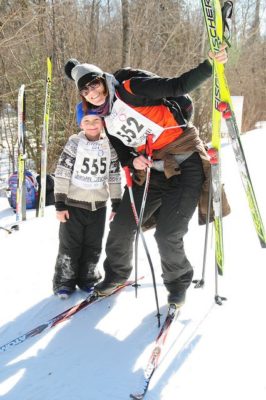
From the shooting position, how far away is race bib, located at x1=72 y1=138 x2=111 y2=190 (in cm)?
273

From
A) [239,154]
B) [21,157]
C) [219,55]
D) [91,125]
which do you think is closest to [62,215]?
[91,125]

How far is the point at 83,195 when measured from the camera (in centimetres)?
277

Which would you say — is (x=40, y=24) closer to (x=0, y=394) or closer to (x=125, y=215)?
(x=125, y=215)

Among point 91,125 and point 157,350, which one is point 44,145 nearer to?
point 91,125

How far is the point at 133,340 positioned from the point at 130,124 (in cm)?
129

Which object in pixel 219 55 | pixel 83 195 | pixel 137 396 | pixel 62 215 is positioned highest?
pixel 219 55

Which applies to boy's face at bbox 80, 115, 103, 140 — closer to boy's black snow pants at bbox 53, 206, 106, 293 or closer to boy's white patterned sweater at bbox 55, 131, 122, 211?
boy's white patterned sweater at bbox 55, 131, 122, 211

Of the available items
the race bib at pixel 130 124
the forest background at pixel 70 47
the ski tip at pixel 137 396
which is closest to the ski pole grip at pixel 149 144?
the race bib at pixel 130 124

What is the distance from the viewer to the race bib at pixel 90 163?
8.96ft

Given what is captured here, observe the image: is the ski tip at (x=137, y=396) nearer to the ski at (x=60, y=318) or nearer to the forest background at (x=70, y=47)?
the ski at (x=60, y=318)

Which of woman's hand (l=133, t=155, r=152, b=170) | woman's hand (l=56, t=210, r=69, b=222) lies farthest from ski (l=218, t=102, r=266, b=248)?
woman's hand (l=56, t=210, r=69, b=222)

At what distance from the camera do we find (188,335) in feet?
7.73

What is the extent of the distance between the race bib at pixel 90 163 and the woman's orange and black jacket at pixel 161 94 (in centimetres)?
24

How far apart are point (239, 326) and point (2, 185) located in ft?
26.4
